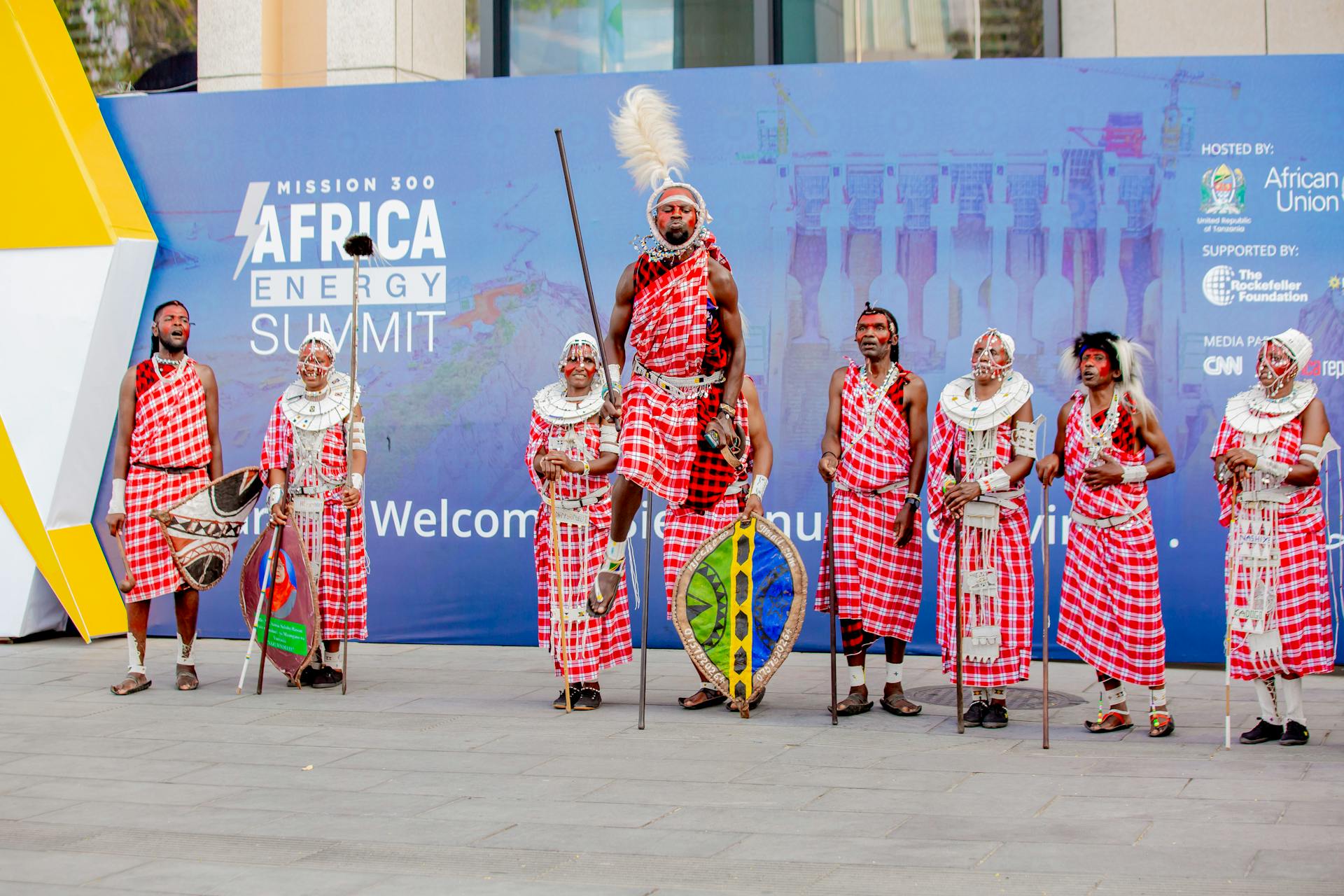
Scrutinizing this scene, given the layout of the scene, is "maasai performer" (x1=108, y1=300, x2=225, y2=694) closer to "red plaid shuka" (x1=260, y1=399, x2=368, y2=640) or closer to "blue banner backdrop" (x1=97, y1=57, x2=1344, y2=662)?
"red plaid shuka" (x1=260, y1=399, x2=368, y2=640)

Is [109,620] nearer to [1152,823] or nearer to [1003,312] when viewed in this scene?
[1003,312]

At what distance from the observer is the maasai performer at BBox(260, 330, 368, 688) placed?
873 centimetres

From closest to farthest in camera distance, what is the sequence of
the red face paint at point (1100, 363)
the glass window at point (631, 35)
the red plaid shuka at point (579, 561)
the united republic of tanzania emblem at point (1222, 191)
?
the red face paint at point (1100, 363)
the red plaid shuka at point (579, 561)
the united republic of tanzania emblem at point (1222, 191)
the glass window at point (631, 35)

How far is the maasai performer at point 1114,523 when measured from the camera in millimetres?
7301

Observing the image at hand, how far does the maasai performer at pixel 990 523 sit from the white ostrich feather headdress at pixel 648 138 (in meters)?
3.26

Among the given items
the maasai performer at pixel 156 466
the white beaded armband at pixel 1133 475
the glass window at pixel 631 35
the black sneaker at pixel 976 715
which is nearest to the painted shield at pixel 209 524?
the maasai performer at pixel 156 466

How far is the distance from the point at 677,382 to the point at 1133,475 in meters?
2.19

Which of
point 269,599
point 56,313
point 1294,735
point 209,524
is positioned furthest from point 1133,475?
point 56,313

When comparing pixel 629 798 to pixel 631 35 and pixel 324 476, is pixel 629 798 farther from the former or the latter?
pixel 631 35

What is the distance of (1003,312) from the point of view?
31.9 ft

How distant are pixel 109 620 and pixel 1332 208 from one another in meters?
8.32

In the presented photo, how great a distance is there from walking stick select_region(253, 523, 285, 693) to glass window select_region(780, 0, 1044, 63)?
224 inches

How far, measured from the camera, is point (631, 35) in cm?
1245

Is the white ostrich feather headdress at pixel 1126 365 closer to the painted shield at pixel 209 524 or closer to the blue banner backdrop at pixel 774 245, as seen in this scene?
the blue banner backdrop at pixel 774 245
